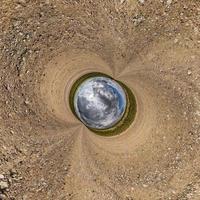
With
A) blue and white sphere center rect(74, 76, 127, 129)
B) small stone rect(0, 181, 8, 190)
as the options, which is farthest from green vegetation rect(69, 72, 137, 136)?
small stone rect(0, 181, 8, 190)

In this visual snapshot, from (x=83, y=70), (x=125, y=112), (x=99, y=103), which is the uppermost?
(x=83, y=70)

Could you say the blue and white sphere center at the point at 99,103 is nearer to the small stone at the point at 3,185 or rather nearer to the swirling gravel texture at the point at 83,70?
the swirling gravel texture at the point at 83,70

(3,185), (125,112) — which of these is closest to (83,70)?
(125,112)

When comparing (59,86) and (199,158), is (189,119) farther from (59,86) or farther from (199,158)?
(59,86)

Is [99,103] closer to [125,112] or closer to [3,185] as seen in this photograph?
[125,112]

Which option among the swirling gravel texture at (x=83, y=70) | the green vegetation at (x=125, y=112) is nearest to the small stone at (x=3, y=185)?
the swirling gravel texture at (x=83, y=70)

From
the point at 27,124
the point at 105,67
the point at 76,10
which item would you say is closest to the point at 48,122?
the point at 27,124
